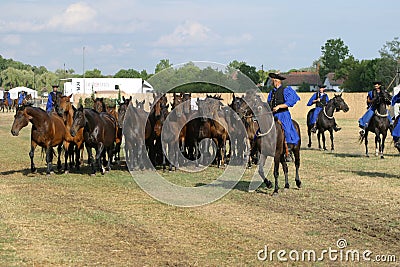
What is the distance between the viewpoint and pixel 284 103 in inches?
511

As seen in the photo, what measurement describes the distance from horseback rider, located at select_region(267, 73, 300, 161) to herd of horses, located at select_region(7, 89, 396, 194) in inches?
48.3

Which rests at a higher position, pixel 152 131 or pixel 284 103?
pixel 284 103

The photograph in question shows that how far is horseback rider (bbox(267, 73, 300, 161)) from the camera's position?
1296 cm

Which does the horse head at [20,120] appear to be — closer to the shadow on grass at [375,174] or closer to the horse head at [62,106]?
the horse head at [62,106]

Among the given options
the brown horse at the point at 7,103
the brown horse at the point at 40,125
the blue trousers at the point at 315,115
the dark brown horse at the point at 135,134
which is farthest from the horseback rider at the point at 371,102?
the brown horse at the point at 7,103

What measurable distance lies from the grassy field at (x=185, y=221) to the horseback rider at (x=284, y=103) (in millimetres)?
1205

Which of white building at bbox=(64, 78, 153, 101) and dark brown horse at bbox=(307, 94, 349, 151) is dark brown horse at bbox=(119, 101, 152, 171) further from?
white building at bbox=(64, 78, 153, 101)

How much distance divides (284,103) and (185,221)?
384 centimetres

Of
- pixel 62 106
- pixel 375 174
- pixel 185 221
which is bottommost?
pixel 185 221

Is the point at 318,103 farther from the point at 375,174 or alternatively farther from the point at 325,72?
the point at 325,72

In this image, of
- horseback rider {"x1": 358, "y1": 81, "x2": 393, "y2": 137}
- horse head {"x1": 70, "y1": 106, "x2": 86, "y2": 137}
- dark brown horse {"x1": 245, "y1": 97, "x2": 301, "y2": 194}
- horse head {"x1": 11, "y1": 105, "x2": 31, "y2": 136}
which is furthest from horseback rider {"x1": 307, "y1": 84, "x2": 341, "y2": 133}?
horse head {"x1": 11, "y1": 105, "x2": 31, "y2": 136}

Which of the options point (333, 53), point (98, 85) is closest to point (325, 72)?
point (333, 53)

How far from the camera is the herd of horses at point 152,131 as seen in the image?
1599 centimetres

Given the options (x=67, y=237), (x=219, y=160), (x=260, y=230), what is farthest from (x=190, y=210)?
(x=219, y=160)
